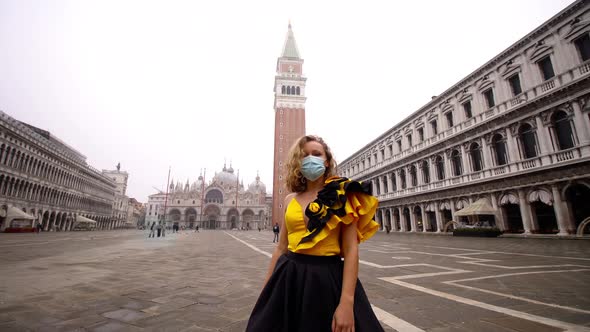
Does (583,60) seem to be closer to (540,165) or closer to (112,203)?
(540,165)

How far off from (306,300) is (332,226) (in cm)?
42

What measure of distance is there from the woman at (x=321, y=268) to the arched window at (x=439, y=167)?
79.7ft

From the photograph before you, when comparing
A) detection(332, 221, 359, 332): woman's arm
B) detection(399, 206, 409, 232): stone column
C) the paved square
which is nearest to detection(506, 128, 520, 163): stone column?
detection(399, 206, 409, 232): stone column

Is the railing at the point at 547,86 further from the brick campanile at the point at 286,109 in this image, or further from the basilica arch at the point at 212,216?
the basilica arch at the point at 212,216

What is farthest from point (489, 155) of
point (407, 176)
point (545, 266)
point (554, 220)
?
point (545, 266)

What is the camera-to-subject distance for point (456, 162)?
21578 millimetres

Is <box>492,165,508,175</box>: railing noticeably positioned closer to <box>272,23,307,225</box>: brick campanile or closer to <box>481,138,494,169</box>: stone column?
<box>481,138,494,169</box>: stone column

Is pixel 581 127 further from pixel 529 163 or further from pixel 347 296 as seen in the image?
pixel 347 296

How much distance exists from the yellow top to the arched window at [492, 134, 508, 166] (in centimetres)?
2069

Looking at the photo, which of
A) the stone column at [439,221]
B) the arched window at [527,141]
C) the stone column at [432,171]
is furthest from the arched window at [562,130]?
the stone column at [439,221]

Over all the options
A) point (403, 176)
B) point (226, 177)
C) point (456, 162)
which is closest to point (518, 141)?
point (456, 162)

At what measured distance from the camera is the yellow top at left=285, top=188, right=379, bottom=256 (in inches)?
61.0

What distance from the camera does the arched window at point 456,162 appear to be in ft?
69.7

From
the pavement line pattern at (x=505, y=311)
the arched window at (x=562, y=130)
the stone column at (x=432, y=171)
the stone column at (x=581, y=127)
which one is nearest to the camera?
the pavement line pattern at (x=505, y=311)
